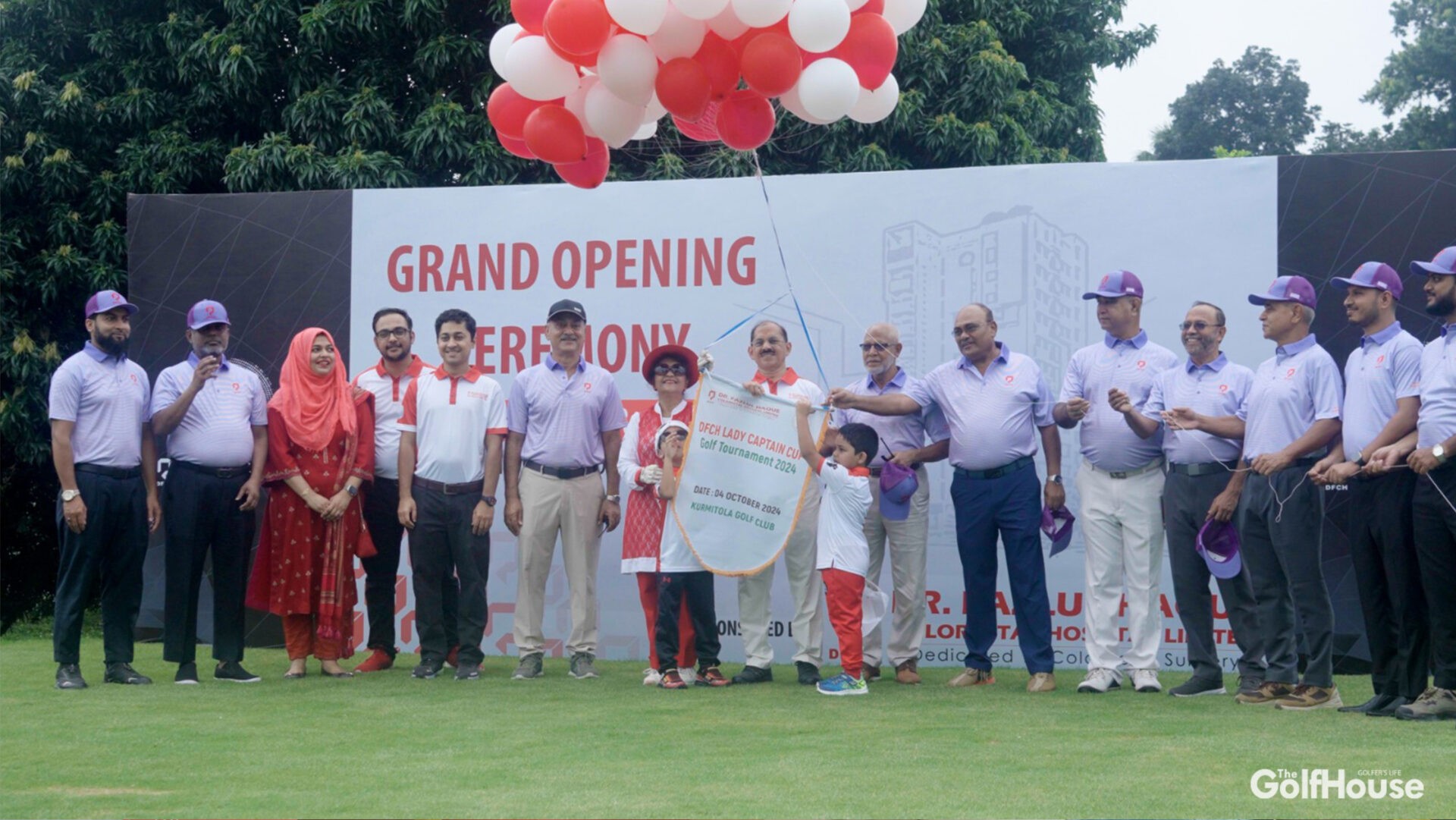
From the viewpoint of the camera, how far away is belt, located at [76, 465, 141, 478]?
6.96 meters

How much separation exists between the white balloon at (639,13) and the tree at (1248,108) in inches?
1489

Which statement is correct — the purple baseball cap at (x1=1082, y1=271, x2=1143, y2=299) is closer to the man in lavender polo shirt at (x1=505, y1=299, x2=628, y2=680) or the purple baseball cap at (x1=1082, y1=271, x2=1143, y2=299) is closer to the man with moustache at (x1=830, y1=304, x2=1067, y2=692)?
the man with moustache at (x1=830, y1=304, x2=1067, y2=692)

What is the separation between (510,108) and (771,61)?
1.21 m

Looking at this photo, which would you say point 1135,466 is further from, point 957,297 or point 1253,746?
point 1253,746

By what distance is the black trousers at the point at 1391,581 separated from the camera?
226 inches

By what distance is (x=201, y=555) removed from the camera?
23.8ft

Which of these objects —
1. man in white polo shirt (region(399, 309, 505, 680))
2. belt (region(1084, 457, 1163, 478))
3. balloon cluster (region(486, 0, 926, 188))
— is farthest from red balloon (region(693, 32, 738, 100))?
belt (region(1084, 457, 1163, 478))

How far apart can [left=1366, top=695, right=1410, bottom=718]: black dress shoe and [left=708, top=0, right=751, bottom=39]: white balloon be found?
360cm

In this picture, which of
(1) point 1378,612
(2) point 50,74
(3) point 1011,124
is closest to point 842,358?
(1) point 1378,612

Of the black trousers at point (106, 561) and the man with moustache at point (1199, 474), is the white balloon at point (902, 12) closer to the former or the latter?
the man with moustache at point (1199, 474)


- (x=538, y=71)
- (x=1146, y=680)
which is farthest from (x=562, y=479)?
(x=1146, y=680)

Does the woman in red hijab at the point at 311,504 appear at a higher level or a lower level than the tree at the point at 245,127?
lower

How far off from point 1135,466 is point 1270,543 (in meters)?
0.75

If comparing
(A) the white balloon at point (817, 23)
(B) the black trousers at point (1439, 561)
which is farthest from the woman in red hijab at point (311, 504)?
(B) the black trousers at point (1439, 561)
